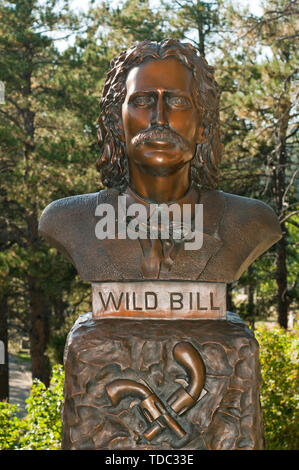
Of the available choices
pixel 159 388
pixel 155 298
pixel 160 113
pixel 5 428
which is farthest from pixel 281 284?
pixel 160 113

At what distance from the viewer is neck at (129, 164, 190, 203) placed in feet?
8.65

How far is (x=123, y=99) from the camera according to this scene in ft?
8.71

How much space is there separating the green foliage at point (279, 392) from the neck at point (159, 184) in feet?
13.2

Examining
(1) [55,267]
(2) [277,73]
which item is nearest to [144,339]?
(2) [277,73]

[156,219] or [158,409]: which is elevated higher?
[156,219]

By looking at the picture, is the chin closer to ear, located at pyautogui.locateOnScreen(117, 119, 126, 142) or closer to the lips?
the lips

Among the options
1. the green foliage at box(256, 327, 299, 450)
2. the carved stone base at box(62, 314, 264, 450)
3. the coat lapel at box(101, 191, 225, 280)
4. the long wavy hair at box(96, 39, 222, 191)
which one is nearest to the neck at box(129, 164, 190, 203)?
the long wavy hair at box(96, 39, 222, 191)

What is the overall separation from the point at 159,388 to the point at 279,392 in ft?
13.9

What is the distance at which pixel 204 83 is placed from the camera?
8.75 ft

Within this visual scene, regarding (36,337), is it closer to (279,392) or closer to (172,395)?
(279,392)

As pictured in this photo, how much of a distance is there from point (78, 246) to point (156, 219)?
1.30 ft

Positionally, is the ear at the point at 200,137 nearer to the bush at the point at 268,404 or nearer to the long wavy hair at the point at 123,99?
the long wavy hair at the point at 123,99

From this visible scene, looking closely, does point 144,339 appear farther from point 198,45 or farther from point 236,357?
point 198,45

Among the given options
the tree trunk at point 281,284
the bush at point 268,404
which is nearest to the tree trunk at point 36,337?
the bush at point 268,404
